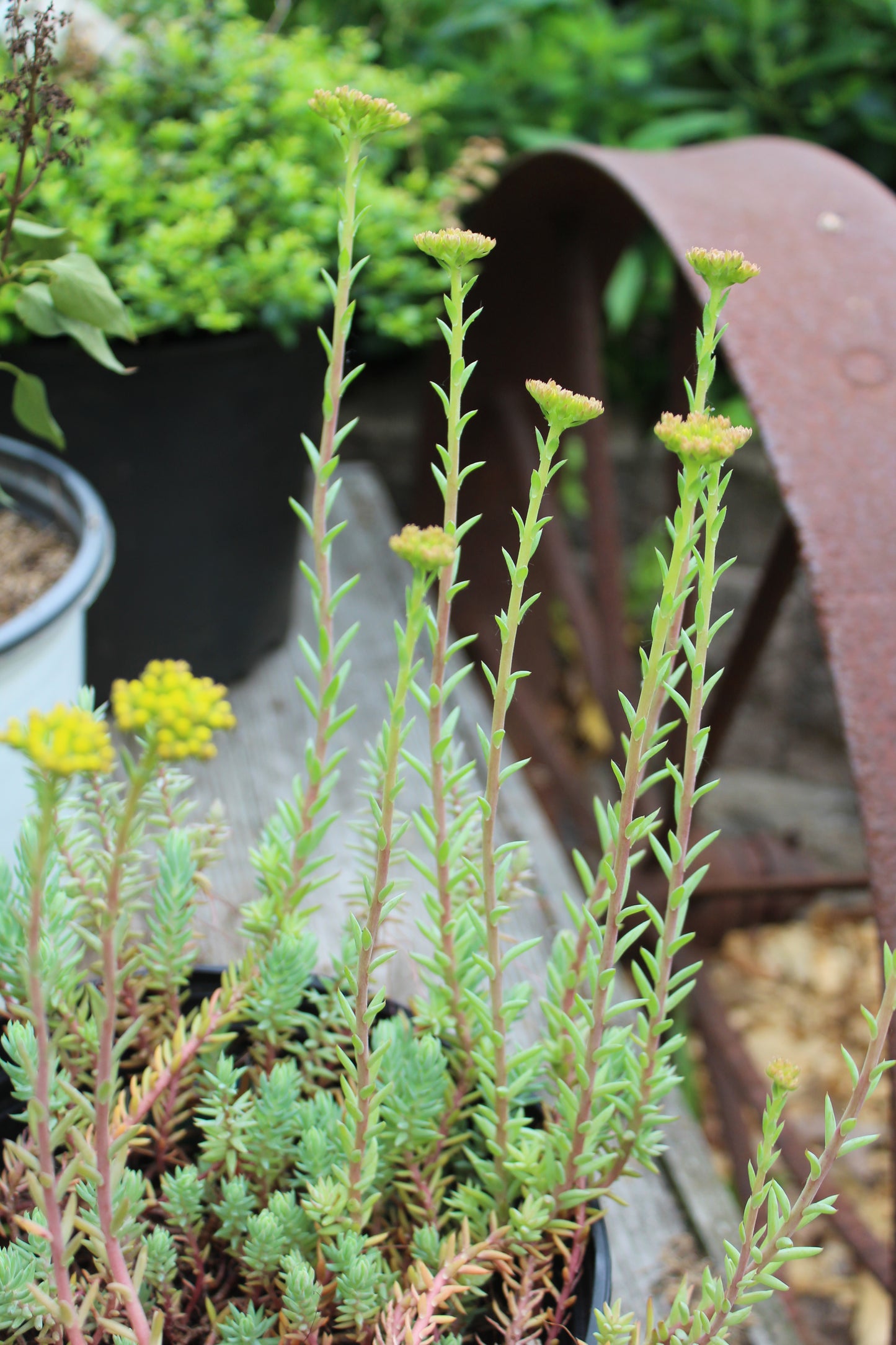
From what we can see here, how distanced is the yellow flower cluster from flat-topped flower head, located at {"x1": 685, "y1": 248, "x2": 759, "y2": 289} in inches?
8.2

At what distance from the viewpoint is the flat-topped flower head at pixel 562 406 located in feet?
1.08

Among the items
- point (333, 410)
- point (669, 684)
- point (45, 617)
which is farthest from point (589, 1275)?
point (45, 617)

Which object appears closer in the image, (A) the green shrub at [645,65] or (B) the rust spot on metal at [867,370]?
(B) the rust spot on metal at [867,370]

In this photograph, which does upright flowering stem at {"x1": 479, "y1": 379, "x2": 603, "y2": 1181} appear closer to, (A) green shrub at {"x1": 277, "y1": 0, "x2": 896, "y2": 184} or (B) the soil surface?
(B) the soil surface

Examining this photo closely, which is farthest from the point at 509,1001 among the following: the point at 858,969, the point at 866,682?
the point at 858,969

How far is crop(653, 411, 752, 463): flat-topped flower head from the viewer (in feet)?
1.02

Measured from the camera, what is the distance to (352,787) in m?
1.09

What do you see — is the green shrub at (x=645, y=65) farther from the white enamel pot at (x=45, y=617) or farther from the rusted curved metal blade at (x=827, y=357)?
the white enamel pot at (x=45, y=617)

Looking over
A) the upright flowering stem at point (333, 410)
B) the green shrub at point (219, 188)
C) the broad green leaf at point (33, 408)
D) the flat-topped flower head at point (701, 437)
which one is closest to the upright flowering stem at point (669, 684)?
the flat-topped flower head at point (701, 437)

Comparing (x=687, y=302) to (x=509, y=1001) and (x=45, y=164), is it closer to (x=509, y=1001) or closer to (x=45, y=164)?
(x=45, y=164)

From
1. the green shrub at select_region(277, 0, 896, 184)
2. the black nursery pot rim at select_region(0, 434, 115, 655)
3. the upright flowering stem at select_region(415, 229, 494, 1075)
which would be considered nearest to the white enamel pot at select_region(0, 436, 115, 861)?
the black nursery pot rim at select_region(0, 434, 115, 655)

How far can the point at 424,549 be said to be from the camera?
0.27 meters

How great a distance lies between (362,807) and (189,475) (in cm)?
36

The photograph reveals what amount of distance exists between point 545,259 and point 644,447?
2.70 feet
